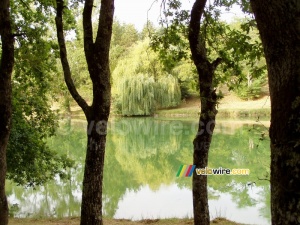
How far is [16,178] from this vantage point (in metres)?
6.50

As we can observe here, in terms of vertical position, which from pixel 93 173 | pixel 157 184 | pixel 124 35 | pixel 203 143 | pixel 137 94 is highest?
pixel 124 35

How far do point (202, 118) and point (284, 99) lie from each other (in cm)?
253

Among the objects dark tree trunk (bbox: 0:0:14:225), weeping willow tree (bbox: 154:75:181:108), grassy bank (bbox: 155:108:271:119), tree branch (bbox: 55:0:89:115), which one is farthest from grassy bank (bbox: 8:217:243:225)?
weeping willow tree (bbox: 154:75:181:108)

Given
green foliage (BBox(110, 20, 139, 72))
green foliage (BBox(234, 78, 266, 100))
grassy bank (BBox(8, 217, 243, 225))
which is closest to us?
grassy bank (BBox(8, 217, 243, 225))

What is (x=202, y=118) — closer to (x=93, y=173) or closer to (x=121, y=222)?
(x=93, y=173)

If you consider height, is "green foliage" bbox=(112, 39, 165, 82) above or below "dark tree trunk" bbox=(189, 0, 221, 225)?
above

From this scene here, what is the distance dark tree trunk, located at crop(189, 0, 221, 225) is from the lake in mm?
659

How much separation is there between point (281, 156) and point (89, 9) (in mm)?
3166

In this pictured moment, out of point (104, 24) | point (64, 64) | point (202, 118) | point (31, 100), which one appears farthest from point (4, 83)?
point (31, 100)

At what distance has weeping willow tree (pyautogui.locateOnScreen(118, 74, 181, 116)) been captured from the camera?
83.8ft

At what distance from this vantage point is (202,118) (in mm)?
3979

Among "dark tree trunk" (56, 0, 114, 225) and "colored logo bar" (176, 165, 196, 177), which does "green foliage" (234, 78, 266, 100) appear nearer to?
"colored logo bar" (176, 165, 196, 177)

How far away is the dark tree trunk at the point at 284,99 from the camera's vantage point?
1387 mm

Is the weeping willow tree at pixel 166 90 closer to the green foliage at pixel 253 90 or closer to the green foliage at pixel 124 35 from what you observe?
the green foliage at pixel 253 90
